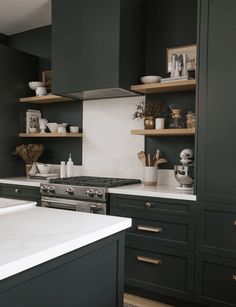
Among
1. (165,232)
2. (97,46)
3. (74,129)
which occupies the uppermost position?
(97,46)

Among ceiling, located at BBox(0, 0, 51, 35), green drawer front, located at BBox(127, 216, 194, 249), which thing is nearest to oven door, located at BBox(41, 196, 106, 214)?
green drawer front, located at BBox(127, 216, 194, 249)

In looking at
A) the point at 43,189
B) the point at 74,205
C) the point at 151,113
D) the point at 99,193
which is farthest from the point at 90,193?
the point at 151,113

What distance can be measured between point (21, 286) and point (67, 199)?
2.12 metres

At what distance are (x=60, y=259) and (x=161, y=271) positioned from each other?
1707mm

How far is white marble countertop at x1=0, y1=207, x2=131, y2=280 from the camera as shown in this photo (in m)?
0.95

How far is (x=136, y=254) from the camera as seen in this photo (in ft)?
8.94

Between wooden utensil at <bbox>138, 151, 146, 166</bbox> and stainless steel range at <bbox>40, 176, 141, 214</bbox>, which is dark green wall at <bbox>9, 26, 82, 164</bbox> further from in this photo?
wooden utensil at <bbox>138, 151, 146, 166</bbox>

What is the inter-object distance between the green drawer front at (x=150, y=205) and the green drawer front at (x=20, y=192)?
97 centimetres

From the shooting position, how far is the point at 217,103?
240 cm

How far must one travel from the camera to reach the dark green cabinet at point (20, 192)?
339 cm

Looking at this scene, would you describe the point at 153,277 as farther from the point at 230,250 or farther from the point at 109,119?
the point at 109,119

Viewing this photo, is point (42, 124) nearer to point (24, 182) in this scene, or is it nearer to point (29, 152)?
point (29, 152)

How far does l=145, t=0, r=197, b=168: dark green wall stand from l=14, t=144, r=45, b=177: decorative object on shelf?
141 cm

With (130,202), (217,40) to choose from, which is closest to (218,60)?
(217,40)
